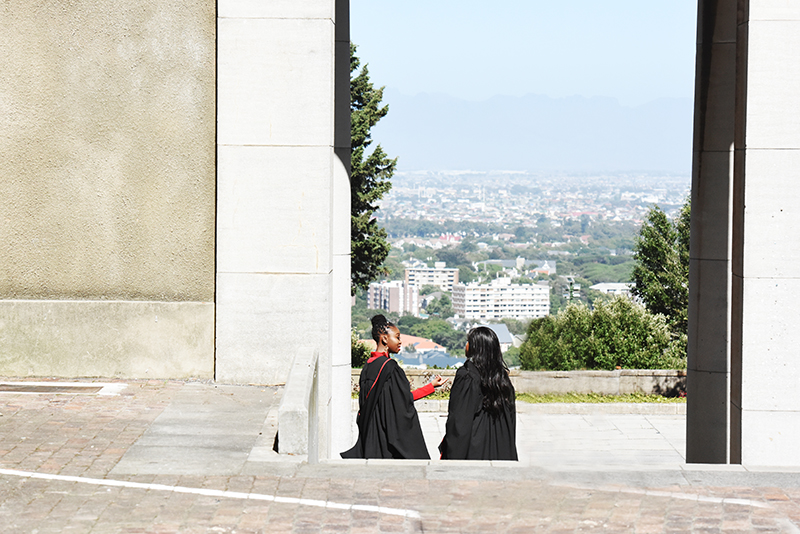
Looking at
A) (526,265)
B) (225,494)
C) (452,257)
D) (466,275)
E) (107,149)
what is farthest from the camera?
(452,257)

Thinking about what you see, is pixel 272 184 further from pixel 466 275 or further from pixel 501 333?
pixel 466 275

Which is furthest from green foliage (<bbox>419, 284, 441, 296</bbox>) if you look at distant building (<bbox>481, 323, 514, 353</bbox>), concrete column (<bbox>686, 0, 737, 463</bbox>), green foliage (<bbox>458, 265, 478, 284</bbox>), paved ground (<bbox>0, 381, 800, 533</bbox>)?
paved ground (<bbox>0, 381, 800, 533</bbox>)

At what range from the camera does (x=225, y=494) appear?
5746mm

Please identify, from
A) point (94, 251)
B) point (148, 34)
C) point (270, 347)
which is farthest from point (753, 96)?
point (94, 251)

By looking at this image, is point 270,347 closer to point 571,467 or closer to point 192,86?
point 192,86

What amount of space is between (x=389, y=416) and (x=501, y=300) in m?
116

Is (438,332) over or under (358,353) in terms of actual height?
under

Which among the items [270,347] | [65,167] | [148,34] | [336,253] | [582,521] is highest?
[148,34]

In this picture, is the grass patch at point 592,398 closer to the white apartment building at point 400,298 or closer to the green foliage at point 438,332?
the green foliage at point 438,332

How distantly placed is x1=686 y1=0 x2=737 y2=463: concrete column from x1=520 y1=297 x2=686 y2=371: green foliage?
49.2 ft

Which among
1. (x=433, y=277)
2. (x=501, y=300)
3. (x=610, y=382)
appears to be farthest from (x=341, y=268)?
(x=433, y=277)

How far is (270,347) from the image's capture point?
9172 mm

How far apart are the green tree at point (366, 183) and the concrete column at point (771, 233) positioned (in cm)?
2601

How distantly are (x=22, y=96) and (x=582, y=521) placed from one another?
7.03 meters
